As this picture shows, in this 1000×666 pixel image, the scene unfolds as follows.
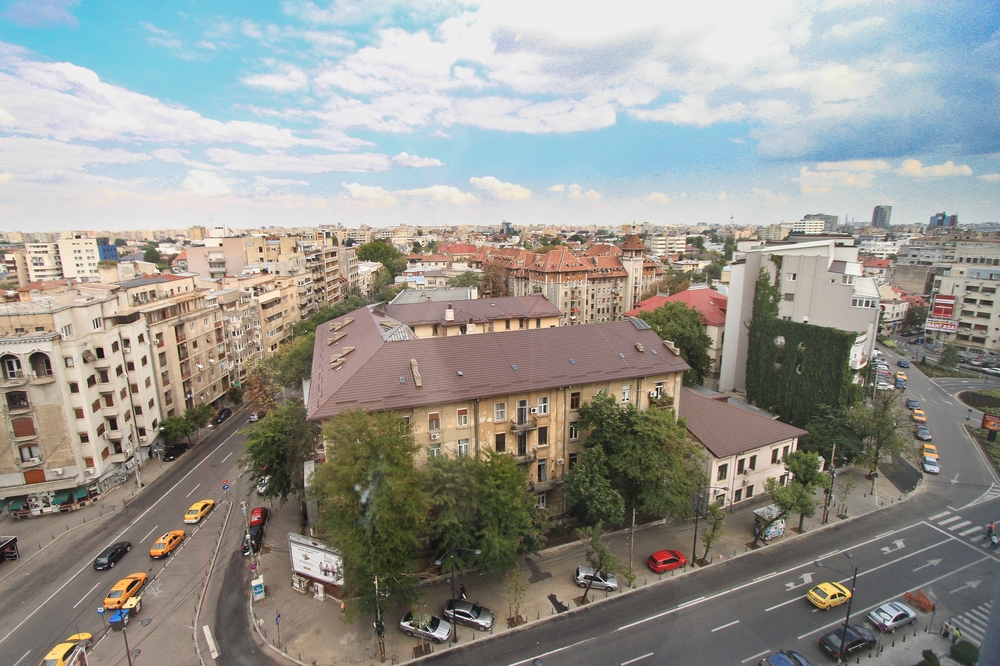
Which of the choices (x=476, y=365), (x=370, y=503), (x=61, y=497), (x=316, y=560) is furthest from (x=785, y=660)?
(x=61, y=497)

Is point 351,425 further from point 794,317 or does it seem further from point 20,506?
point 794,317

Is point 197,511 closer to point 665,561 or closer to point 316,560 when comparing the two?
point 316,560

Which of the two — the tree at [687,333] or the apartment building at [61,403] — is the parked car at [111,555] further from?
the tree at [687,333]

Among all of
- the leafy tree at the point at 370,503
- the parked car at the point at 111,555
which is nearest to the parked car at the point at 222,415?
the parked car at the point at 111,555

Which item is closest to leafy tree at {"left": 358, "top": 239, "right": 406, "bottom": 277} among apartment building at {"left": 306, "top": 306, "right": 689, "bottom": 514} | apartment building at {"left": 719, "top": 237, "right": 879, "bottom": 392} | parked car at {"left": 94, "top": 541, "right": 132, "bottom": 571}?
apartment building at {"left": 719, "top": 237, "right": 879, "bottom": 392}

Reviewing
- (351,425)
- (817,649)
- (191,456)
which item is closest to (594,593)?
(817,649)
